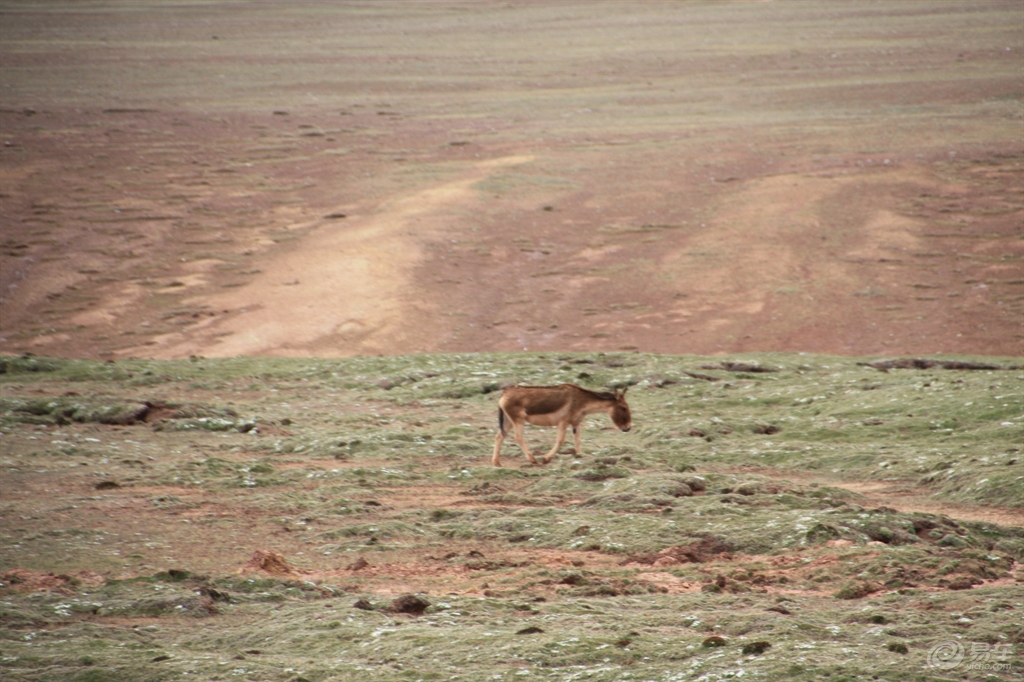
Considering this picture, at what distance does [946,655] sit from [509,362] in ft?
46.5

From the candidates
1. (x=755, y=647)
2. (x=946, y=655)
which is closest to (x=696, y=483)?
(x=755, y=647)

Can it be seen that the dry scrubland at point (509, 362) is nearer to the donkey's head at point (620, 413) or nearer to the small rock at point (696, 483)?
the small rock at point (696, 483)

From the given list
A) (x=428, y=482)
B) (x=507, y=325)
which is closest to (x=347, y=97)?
(x=507, y=325)

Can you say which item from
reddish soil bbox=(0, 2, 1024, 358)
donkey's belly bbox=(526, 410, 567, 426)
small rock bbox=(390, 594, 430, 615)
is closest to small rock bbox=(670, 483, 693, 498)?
donkey's belly bbox=(526, 410, 567, 426)

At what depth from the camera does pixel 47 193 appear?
37812 millimetres

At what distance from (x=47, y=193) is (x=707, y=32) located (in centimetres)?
5081

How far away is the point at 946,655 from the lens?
7.82 metres

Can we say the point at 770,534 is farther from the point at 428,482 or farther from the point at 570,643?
the point at 428,482

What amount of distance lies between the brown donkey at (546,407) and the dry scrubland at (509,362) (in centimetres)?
61

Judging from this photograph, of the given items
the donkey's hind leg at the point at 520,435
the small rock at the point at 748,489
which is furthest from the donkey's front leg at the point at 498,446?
the small rock at the point at 748,489

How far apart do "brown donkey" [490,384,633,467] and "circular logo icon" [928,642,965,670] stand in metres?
6.87

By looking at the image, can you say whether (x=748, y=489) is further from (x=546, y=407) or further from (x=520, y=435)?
(x=520, y=435)

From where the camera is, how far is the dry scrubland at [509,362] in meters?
9.01

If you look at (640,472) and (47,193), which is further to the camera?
(47,193)
